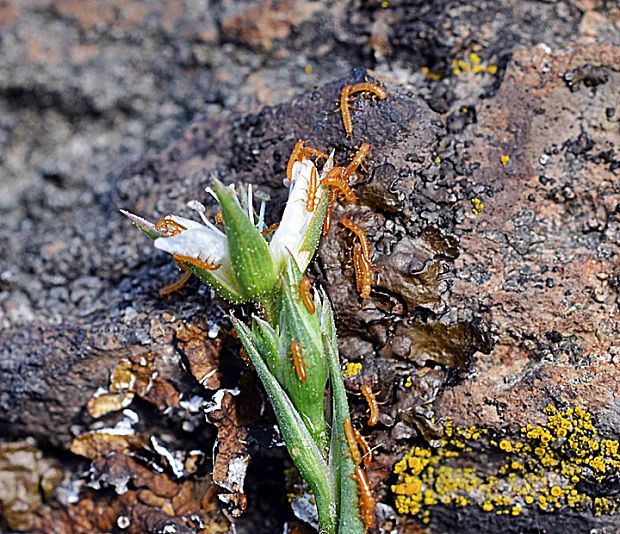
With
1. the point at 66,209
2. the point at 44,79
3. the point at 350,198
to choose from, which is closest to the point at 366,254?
the point at 350,198

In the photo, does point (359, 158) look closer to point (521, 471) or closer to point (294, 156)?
point (294, 156)

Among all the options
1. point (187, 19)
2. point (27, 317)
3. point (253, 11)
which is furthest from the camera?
point (187, 19)

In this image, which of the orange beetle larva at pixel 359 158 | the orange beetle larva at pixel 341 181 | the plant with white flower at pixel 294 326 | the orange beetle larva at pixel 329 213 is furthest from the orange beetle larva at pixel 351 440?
the orange beetle larva at pixel 359 158

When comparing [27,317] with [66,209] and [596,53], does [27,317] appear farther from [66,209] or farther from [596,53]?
[596,53]

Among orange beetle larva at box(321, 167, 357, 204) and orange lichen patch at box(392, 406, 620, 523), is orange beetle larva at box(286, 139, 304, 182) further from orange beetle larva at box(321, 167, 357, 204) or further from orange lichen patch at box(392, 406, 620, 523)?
orange lichen patch at box(392, 406, 620, 523)

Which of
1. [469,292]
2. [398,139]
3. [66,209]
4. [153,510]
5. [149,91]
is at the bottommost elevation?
[153,510]
